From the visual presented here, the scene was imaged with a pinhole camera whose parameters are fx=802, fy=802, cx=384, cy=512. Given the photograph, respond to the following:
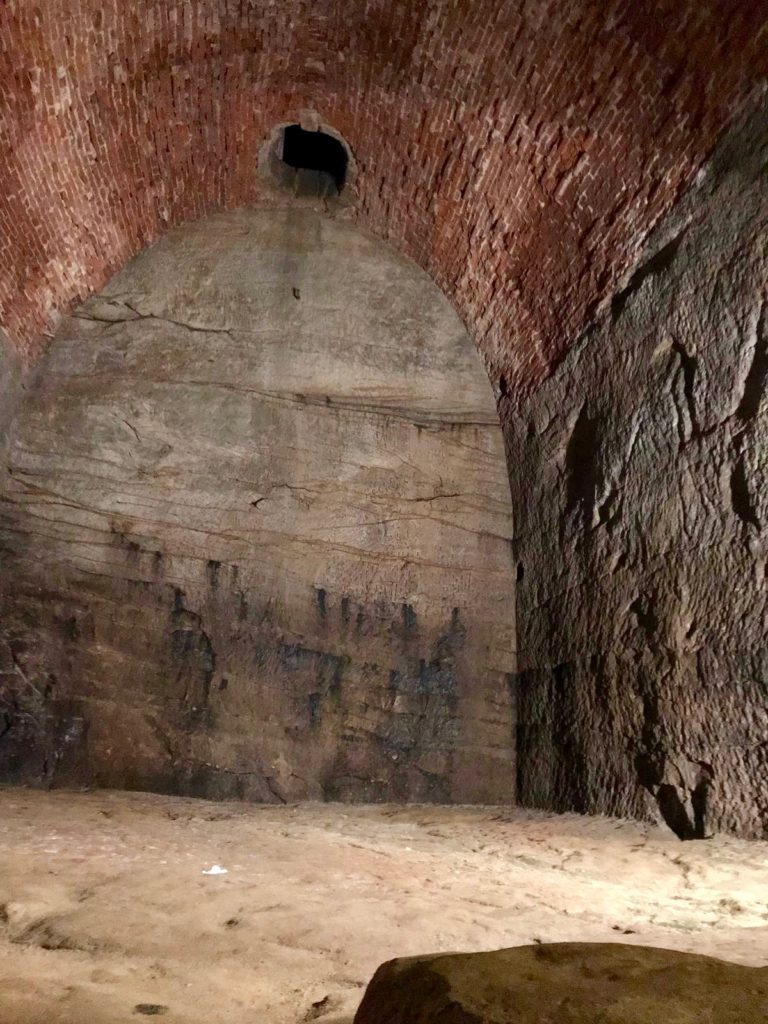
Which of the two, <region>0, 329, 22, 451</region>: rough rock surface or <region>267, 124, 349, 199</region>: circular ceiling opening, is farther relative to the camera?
<region>267, 124, 349, 199</region>: circular ceiling opening

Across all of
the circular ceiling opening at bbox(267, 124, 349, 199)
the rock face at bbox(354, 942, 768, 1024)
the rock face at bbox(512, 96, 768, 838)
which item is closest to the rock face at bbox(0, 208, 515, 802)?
the circular ceiling opening at bbox(267, 124, 349, 199)

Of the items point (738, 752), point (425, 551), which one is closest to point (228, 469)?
point (425, 551)

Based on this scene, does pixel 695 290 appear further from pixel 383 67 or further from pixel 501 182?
pixel 383 67

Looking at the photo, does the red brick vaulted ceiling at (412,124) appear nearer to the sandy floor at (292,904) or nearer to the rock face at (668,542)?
the rock face at (668,542)

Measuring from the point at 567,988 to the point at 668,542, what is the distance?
3.59 metres

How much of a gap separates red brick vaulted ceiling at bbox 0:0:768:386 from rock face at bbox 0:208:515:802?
0.51 metres

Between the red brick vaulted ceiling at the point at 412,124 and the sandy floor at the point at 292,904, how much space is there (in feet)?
12.0

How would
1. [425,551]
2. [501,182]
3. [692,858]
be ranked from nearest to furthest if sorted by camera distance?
[692,858]
[501,182]
[425,551]

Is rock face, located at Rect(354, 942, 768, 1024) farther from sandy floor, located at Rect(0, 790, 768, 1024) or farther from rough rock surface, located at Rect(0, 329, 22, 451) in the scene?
rough rock surface, located at Rect(0, 329, 22, 451)

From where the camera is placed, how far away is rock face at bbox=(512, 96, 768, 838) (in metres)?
3.94

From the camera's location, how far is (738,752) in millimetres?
3842

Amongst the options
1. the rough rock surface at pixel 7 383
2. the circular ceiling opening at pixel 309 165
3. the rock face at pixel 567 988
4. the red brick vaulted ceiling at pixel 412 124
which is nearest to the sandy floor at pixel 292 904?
the rock face at pixel 567 988

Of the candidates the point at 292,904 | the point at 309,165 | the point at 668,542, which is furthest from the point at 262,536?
the point at 292,904

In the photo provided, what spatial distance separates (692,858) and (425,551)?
337 centimetres
